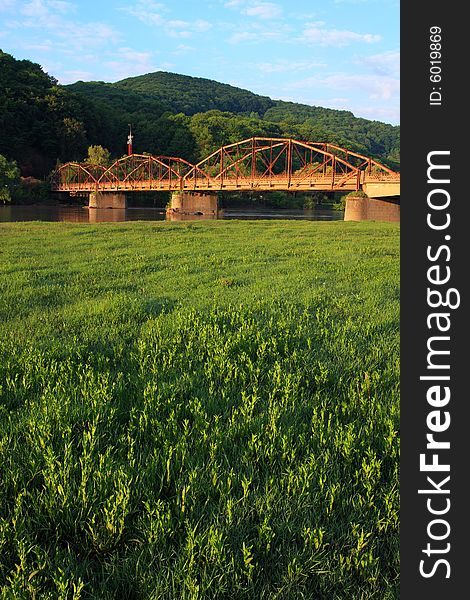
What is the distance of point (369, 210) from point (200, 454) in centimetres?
6369

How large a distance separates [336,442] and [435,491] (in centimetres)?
205

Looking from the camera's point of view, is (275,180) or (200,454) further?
(275,180)

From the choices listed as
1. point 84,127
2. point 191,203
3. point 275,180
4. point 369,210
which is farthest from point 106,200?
point 369,210

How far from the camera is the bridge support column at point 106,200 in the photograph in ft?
325

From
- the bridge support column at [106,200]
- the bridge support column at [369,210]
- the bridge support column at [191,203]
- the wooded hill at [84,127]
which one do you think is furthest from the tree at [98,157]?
the bridge support column at [369,210]

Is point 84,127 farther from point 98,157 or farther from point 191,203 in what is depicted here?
point 191,203

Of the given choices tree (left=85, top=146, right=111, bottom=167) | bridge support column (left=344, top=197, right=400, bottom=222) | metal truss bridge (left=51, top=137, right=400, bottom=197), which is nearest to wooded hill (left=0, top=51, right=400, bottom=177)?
tree (left=85, top=146, right=111, bottom=167)

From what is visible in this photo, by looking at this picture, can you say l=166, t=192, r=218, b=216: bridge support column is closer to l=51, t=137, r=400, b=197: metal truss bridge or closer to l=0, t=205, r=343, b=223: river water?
l=51, t=137, r=400, b=197: metal truss bridge

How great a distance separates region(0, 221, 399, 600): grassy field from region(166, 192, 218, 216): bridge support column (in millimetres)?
76983

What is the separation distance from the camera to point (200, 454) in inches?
140

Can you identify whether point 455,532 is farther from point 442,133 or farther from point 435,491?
point 442,133

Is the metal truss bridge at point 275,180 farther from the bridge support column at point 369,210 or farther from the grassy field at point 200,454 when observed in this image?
the grassy field at point 200,454

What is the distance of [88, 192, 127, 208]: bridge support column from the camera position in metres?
98.9

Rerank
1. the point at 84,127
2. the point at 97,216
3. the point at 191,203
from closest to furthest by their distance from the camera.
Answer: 1. the point at 97,216
2. the point at 191,203
3. the point at 84,127
